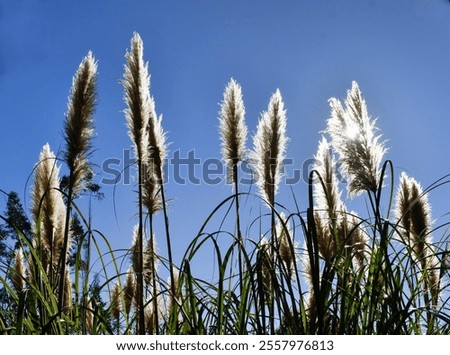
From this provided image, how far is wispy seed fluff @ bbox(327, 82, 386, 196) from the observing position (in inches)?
89.1

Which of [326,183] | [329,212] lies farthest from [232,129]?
[329,212]

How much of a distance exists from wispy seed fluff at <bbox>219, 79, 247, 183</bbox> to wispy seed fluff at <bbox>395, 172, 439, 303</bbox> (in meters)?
0.86

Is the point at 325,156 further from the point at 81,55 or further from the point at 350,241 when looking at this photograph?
the point at 81,55

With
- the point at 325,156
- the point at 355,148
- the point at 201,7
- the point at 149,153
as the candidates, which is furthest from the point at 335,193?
the point at 201,7

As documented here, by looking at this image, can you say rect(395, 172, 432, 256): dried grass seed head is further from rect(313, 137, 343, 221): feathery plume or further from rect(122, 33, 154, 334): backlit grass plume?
rect(122, 33, 154, 334): backlit grass plume

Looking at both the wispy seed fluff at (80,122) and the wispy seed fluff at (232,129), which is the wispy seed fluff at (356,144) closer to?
the wispy seed fluff at (232,129)

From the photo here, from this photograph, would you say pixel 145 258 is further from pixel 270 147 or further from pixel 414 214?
pixel 414 214

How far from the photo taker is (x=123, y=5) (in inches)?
125

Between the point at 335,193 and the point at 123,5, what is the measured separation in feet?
4.98

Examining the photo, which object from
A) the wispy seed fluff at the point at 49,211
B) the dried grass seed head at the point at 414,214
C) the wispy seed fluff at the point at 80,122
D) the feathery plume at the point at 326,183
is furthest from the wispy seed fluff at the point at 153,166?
the dried grass seed head at the point at 414,214

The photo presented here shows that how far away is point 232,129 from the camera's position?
3.15m

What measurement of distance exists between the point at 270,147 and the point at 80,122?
950 millimetres

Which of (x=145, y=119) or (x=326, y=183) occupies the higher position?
(x=145, y=119)

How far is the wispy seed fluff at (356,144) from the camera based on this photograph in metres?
2.26
